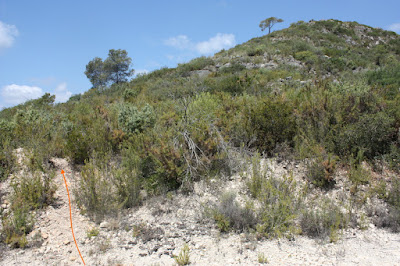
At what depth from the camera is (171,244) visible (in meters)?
3.99

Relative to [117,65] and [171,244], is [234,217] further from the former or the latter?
[117,65]

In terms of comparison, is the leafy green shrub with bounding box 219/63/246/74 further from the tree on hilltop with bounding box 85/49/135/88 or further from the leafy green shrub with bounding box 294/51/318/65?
the tree on hilltop with bounding box 85/49/135/88

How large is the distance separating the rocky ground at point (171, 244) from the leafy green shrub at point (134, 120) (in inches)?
98.3

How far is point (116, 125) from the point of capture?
285 inches

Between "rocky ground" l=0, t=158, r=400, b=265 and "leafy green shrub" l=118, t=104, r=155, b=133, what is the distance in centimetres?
250

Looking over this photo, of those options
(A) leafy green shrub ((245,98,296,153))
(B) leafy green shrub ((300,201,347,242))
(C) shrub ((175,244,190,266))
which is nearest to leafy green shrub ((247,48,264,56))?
(A) leafy green shrub ((245,98,296,153))

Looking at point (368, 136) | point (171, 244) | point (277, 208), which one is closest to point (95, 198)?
point (171, 244)

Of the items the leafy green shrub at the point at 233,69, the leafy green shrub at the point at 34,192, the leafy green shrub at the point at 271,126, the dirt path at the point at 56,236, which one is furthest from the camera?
the leafy green shrub at the point at 233,69

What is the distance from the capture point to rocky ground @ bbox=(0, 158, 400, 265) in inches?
142

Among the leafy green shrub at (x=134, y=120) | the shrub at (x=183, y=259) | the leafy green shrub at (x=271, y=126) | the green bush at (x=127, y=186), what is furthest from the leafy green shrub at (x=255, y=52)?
the shrub at (x=183, y=259)

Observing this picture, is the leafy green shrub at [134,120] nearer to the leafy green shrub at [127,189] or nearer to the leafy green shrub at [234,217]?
the leafy green shrub at [127,189]

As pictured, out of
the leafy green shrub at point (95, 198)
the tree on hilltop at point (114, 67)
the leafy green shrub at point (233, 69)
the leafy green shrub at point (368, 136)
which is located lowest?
the leafy green shrub at point (95, 198)

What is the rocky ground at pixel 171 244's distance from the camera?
11.8 ft

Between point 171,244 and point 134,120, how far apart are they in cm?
363
